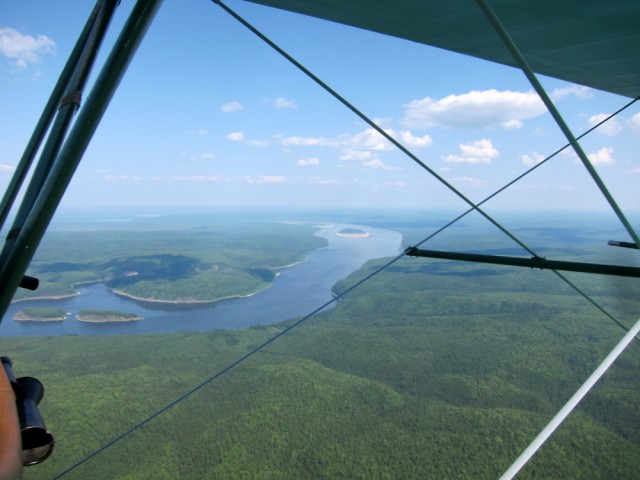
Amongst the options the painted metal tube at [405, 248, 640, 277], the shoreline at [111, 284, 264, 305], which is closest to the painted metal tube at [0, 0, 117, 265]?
the painted metal tube at [405, 248, 640, 277]

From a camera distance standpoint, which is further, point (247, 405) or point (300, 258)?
point (300, 258)

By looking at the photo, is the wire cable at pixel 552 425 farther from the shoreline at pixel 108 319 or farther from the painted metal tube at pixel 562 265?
the shoreline at pixel 108 319

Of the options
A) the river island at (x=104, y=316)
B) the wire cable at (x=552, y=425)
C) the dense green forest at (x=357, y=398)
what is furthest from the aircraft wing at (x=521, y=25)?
the river island at (x=104, y=316)

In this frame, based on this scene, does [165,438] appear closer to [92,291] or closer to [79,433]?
[79,433]

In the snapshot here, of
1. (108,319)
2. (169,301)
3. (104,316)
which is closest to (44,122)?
(108,319)

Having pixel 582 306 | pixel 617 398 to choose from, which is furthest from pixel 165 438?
pixel 582 306

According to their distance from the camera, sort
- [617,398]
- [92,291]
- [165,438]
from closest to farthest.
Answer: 1. [165,438]
2. [617,398]
3. [92,291]
